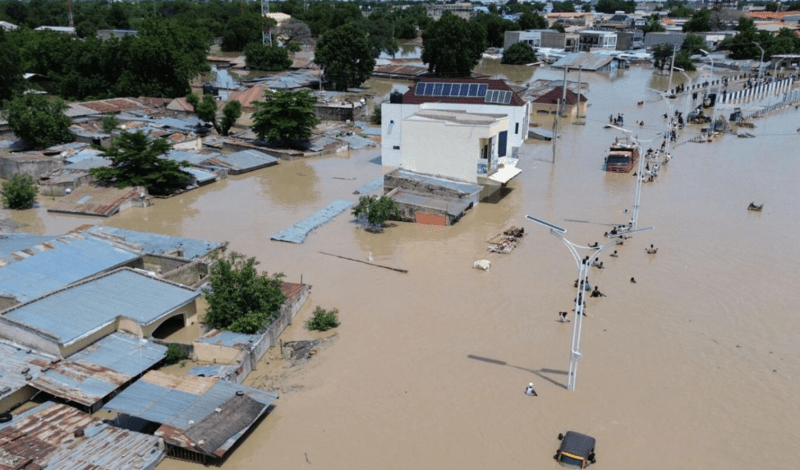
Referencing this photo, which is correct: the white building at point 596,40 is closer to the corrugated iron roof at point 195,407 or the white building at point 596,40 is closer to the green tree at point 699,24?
the green tree at point 699,24

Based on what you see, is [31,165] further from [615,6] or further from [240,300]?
[615,6]

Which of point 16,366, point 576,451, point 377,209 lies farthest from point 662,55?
point 16,366

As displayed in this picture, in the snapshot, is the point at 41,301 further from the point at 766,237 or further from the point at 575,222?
the point at 766,237

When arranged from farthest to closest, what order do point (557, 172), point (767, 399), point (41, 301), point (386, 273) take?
point (557, 172)
point (386, 273)
point (41, 301)
point (767, 399)

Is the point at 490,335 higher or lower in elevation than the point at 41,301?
lower

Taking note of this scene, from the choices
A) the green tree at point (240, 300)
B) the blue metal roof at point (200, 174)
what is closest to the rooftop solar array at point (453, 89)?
the blue metal roof at point (200, 174)

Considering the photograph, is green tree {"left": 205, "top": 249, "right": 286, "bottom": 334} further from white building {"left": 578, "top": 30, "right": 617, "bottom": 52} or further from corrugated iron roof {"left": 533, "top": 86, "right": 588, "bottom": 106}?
white building {"left": 578, "top": 30, "right": 617, "bottom": 52}

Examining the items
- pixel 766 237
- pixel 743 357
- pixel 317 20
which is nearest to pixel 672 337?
pixel 743 357
